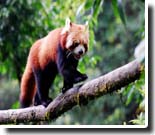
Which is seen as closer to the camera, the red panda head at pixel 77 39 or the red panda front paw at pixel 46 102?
the red panda head at pixel 77 39

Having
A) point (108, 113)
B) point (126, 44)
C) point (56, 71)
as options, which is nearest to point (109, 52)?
point (126, 44)

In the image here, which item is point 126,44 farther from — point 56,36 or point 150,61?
point 150,61

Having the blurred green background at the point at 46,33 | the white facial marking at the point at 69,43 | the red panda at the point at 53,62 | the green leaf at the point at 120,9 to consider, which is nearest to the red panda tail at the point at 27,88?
the red panda at the point at 53,62

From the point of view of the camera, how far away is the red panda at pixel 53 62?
2.65 m

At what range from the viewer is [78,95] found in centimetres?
248

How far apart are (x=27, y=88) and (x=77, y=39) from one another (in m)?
0.53

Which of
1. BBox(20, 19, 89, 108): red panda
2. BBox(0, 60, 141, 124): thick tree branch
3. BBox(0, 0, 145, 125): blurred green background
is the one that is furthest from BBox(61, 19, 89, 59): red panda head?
BBox(0, 0, 145, 125): blurred green background

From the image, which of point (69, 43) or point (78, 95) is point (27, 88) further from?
point (78, 95)

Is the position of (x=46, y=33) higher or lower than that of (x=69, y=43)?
higher

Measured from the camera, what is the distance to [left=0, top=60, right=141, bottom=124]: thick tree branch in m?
2.22

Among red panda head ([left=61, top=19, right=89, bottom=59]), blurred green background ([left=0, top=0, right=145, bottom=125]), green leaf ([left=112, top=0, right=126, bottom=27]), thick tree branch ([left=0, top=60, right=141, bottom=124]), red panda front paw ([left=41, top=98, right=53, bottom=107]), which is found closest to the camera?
green leaf ([left=112, top=0, right=126, bottom=27])

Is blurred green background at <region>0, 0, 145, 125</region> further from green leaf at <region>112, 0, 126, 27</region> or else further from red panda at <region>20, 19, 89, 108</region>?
green leaf at <region>112, 0, 126, 27</region>

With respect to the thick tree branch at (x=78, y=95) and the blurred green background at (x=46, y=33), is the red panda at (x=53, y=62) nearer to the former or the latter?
the thick tree branch at (x=78, y=95)

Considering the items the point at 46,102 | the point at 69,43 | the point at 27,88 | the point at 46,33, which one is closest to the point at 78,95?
the point at 69,43
